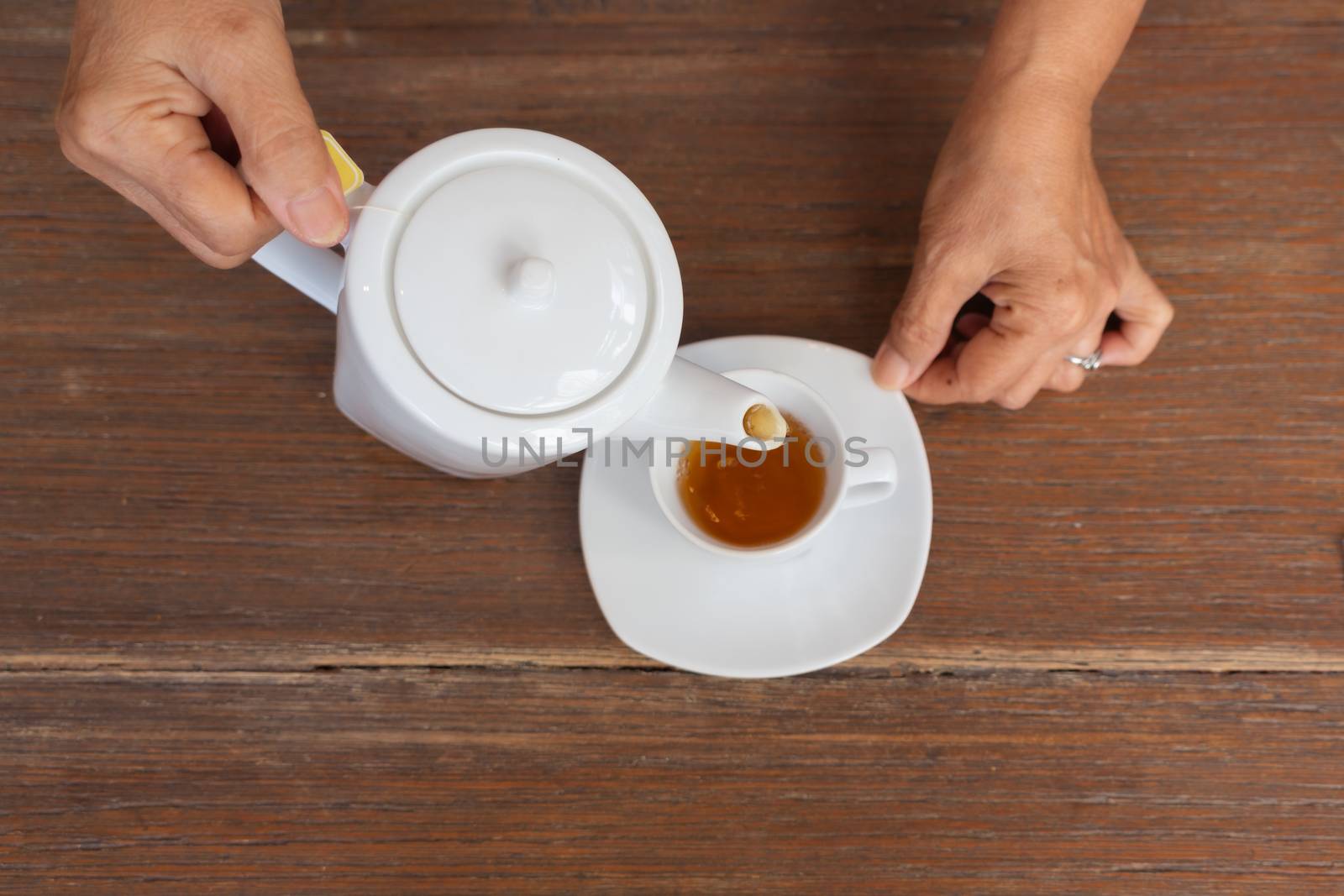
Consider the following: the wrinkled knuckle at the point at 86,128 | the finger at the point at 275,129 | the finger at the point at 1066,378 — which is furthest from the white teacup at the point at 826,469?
the wrinkled knuckle at the point at 86,128

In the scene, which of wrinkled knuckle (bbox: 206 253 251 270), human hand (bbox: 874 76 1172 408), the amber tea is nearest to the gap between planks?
the amber tea

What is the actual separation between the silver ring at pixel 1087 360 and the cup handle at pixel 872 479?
242 mm

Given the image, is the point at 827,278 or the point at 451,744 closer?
the point at 451,744

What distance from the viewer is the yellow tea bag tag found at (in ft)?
2.00

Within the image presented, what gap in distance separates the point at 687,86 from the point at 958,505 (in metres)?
0.52

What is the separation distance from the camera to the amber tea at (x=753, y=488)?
31.6 inches

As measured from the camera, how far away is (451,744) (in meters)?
0.83

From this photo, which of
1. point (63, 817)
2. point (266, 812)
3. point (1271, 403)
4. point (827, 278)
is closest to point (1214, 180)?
point (1271, 403)

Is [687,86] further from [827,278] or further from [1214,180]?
[1214,180]

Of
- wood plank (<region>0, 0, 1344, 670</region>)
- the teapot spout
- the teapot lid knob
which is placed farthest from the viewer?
wood plank (<region>0, 0, 1344, 670</region>)

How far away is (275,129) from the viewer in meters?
0.61

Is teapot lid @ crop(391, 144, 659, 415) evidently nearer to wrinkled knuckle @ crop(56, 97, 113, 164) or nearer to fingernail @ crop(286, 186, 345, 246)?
fingernail @ crop(286, 186, 345, 246)

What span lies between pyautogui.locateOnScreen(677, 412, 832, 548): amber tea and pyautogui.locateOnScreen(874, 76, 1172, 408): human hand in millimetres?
119

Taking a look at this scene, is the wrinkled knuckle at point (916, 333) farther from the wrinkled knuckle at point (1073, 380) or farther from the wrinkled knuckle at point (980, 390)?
the wrinkled knuckle at point (1073, 380)
